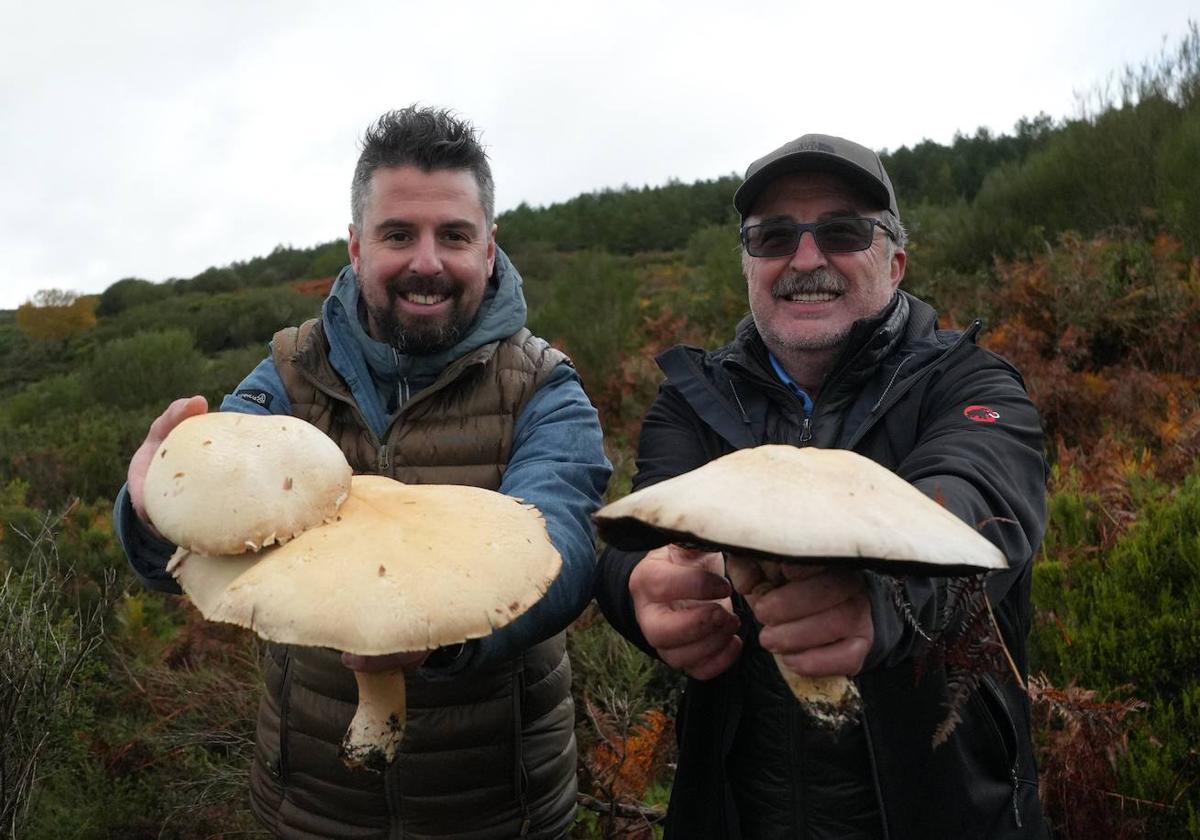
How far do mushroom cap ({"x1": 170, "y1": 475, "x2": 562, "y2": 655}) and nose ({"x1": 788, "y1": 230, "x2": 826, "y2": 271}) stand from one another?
4.75 feet

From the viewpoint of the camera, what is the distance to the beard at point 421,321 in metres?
2.67

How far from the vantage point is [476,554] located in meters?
1.61

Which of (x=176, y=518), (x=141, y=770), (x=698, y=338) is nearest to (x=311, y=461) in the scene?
(x=176, y=518)

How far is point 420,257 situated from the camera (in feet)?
8.71

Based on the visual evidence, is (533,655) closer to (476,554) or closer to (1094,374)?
(476,554)

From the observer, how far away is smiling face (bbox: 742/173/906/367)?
8.66 feet

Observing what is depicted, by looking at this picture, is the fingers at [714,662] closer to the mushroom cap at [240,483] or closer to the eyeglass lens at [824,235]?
the mushroom cap at [240,483]

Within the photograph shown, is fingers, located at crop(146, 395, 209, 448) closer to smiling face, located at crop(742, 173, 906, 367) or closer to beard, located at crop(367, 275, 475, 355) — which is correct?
beard, located at crop(367, 275, 475, 355)

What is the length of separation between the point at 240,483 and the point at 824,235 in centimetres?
204

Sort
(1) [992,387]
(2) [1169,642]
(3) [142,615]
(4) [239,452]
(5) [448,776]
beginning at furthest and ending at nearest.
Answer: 1. (3) [142,615]
2. (2) [1169,642]
3. (5) [448,776]
4. (1) [992,387]
5. (4) [239,452]

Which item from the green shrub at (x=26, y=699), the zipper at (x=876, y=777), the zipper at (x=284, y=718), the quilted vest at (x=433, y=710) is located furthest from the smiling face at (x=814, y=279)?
the green shrub at (x=26, y=699)

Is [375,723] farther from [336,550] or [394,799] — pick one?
[394,799]

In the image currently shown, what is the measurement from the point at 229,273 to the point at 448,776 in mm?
42659

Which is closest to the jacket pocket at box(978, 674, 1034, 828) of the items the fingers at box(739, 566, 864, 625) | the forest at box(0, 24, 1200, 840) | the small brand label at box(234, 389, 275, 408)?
the forest at box(0, 24, 1200, 840)
